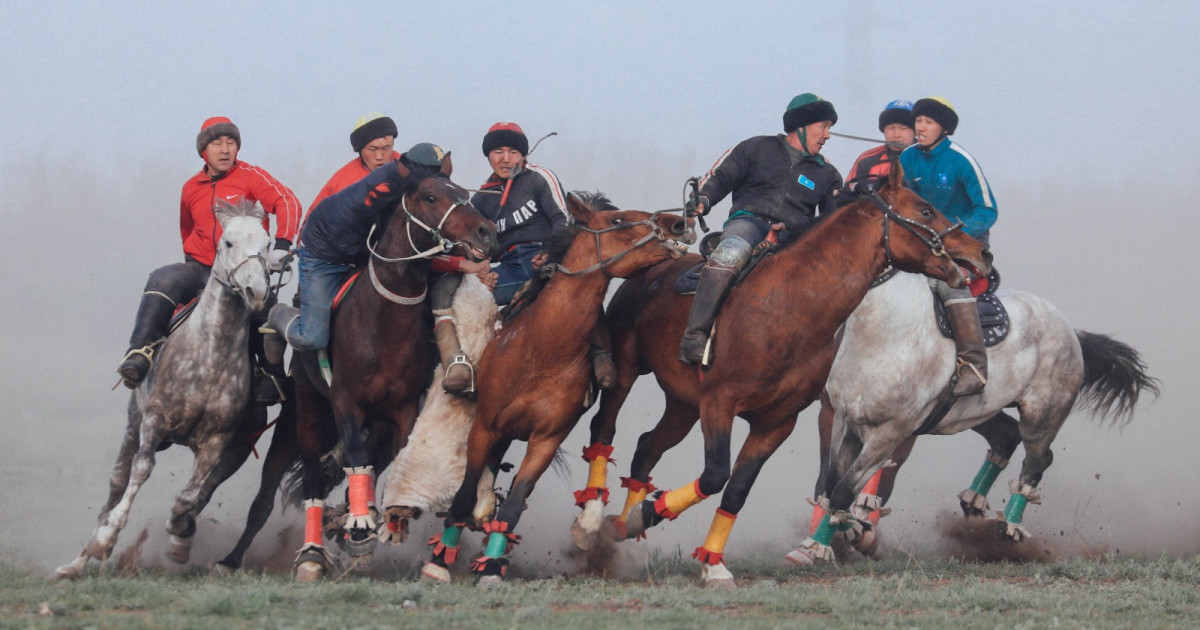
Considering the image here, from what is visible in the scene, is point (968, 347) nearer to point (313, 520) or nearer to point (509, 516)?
point (509, 516)

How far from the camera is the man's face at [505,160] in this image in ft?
32.7

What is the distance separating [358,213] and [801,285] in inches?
119

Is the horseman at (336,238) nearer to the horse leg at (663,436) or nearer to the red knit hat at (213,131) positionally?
the red knit hat at (213,131)

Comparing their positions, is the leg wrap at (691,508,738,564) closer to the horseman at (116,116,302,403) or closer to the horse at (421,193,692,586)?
the horse at (421,193,692,586)

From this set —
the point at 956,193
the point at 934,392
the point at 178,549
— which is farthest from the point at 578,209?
the point at 178,549

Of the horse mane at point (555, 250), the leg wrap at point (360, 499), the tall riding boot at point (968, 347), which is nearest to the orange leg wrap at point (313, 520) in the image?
the leg wrap at point (360, 499)

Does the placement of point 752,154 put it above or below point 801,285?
above

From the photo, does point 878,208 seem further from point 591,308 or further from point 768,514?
point 768,514

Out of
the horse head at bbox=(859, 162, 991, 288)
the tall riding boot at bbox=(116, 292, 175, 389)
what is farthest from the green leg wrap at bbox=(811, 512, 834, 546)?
the tall riding boot at bbox=(116, 292, 175, 389)

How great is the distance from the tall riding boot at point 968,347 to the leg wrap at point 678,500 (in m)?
2.61

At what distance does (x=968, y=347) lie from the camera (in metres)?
10.2

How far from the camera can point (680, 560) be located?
10180mm

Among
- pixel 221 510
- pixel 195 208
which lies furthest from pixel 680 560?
pixel 221 510

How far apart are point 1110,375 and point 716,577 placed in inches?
214
